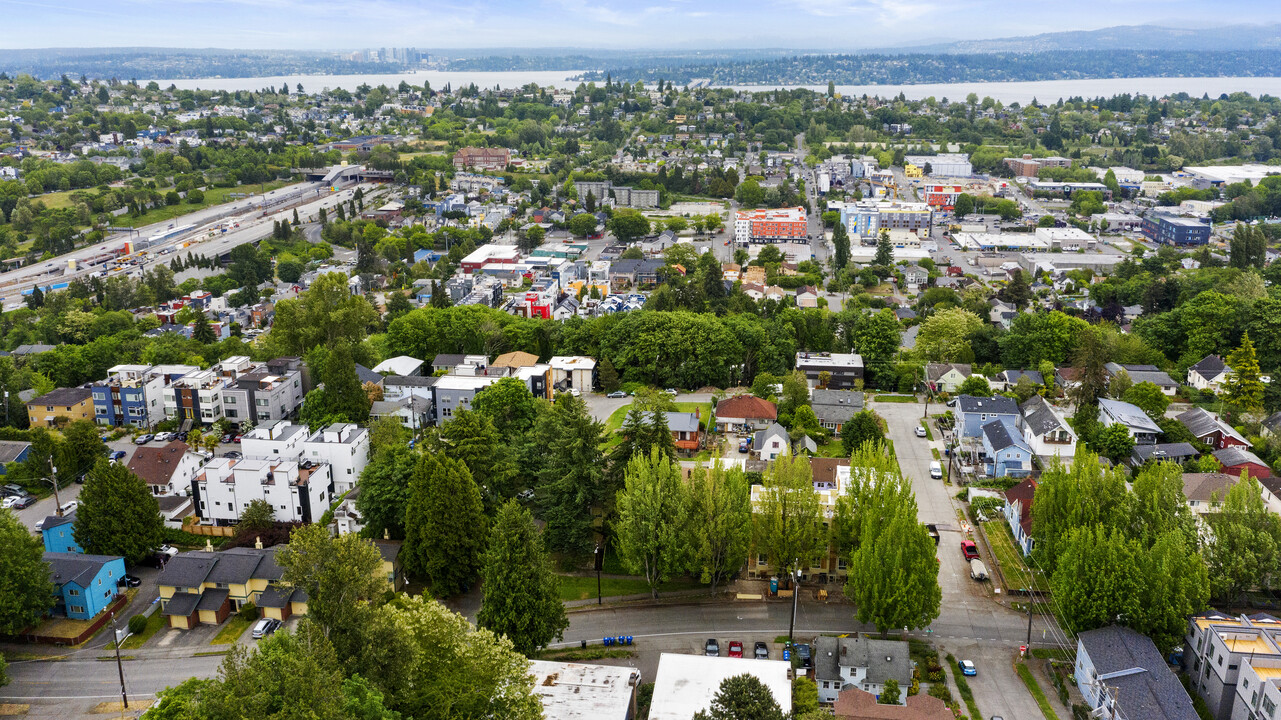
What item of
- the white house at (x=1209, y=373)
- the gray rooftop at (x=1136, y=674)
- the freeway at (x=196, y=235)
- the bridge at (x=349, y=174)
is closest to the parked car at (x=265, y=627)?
the gray rooftop at (x=1136, y=674)

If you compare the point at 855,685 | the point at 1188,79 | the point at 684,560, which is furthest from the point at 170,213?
the point at 1188,79

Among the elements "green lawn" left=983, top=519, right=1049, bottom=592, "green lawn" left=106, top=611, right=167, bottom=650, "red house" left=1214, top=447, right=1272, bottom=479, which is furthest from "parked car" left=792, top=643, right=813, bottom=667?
"red house" left=1214, top=447, right=1272, bottom=479

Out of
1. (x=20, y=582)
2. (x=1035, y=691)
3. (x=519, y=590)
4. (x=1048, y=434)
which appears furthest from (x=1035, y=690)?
(x=20, y=582)

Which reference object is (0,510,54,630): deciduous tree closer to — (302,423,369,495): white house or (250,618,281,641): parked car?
(250,618,281,641): parked car

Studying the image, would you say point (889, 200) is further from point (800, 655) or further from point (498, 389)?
point (800, 655)

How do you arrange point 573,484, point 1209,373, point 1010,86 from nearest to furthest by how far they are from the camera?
point 573,484 → point 1209,373 → point 1010,86

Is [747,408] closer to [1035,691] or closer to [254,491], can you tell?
[1035,691]
